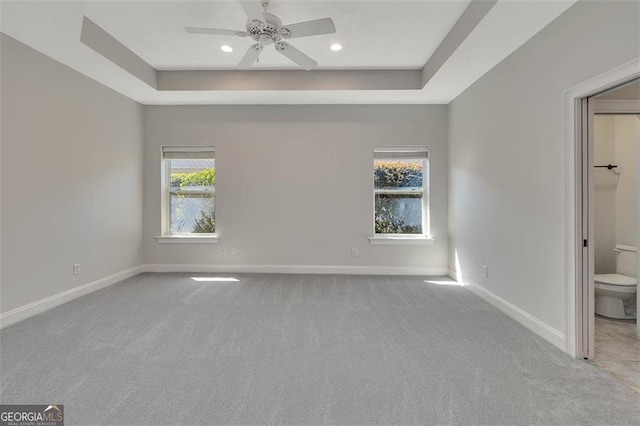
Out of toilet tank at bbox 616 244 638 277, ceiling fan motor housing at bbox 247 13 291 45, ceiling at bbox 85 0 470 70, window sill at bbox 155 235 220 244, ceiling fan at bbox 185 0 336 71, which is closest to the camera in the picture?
Result: ceiling fan at bbox 185 0 336 71

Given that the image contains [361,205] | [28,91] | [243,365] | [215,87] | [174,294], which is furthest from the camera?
[361,205]

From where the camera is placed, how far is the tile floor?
1873 millimetres

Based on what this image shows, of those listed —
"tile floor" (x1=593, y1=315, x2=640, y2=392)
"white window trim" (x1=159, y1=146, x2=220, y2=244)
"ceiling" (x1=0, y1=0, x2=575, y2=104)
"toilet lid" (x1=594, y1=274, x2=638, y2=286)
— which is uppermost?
"ceiling" (x1=0, y1=0, x2=575, y2=104)

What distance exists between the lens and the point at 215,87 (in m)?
3.86

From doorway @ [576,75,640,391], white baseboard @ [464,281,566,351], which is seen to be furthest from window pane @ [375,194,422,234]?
doorway @ [576,75,640,391]

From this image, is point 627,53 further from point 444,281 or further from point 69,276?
point 69,276

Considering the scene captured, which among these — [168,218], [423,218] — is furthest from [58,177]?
[423,218]

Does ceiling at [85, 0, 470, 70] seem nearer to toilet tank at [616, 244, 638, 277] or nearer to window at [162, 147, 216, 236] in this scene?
window at [162, 147, 216, 236]

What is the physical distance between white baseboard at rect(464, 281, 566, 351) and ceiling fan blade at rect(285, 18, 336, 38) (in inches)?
119

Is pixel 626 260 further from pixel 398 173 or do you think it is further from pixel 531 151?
pixel 398 173

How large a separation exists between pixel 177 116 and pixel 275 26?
2908 mm

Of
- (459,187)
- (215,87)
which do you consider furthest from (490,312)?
(215,87)

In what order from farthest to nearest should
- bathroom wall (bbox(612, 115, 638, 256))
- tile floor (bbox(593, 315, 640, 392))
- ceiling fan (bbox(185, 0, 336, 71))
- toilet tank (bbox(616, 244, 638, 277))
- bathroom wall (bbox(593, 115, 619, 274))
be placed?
bathroom wall (bbox(593, 115, 619, 274)) < bathroom wall (bbox(612, 115, 638, 256)) < toilet tank (bbox(616, 244, 638, 277)) < ceiling fan (bbox(185, 0, 336, 71)) < tile floor (bbox(593, 315, 640, 392))

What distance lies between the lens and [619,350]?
85.9 inches
